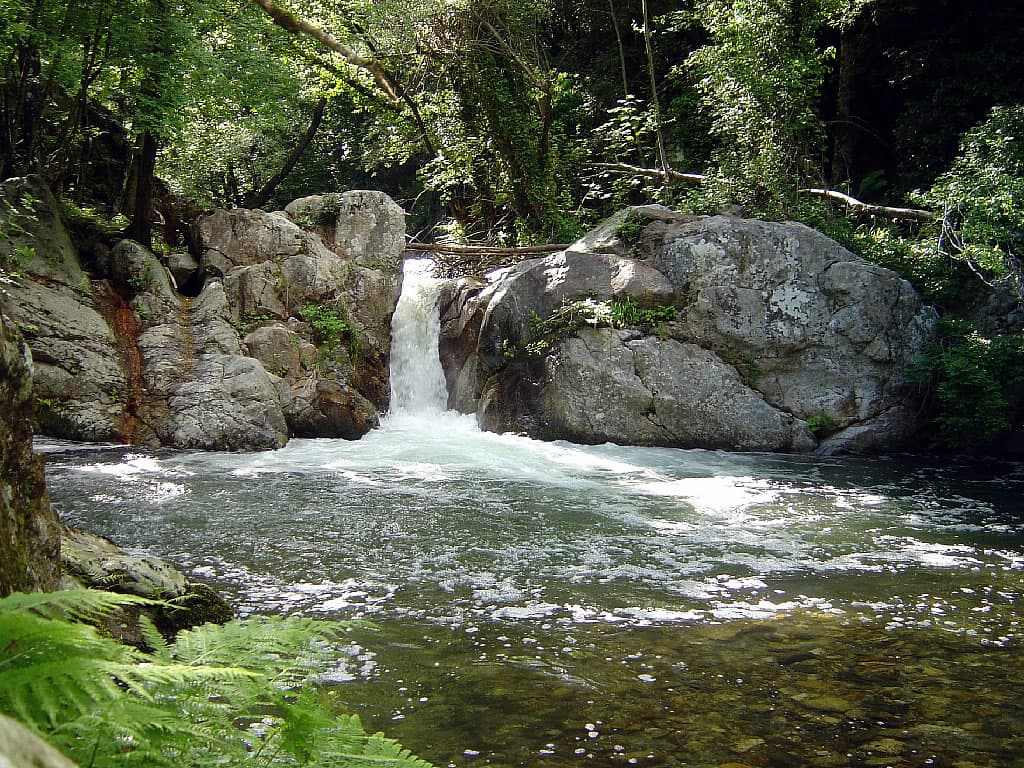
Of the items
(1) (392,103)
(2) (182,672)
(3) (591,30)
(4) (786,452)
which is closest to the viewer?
(2) (182,672)

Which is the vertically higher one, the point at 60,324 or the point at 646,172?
the point at 646,172

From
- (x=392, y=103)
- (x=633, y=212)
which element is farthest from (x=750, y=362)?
(x=392, y=103)

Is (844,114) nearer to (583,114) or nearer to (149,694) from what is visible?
(583,114)

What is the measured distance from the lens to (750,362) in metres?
12.4

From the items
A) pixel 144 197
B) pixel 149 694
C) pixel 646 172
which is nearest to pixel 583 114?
pixel 646 172

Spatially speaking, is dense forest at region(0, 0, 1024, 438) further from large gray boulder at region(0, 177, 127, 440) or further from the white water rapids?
the white water rapids

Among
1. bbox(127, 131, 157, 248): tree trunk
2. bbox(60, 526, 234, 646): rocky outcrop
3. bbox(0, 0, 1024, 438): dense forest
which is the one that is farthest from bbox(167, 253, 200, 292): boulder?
bbox(60, 526, 234, 646): rocky outcrop

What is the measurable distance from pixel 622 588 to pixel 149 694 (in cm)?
442

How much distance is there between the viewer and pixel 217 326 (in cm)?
1223

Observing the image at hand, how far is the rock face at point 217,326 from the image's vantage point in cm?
1090

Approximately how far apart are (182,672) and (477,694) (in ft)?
8.44

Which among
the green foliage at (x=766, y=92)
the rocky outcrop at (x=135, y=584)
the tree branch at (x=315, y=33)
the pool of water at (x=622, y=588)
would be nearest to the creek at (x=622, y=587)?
the pool of water at (x=622, y=588)

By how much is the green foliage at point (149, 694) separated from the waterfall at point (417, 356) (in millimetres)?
11564

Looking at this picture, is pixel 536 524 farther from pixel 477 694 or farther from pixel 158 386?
pixel 158 386
